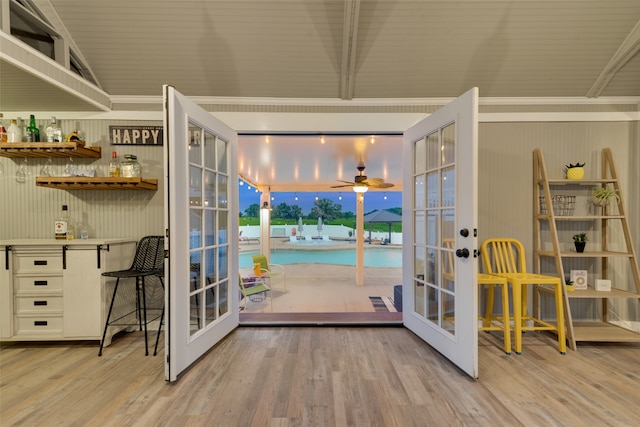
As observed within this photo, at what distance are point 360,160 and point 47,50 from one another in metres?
4.40

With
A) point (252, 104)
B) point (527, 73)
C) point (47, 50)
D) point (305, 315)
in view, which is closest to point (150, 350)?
point (305, 315)

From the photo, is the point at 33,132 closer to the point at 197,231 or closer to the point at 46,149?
the point at 46,149

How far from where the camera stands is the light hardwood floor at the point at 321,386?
1.69 m

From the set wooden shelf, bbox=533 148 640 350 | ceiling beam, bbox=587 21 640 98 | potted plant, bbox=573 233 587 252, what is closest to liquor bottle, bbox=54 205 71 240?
wooden shelf, bbox=533 148 640 350

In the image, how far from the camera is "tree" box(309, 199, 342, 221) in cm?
2858

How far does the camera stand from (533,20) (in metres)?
2.46

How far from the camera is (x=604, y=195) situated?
9.25ft

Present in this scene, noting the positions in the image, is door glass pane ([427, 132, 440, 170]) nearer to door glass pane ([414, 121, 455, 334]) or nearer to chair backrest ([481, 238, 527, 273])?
door glass pane ([414, 121, 455, 334])

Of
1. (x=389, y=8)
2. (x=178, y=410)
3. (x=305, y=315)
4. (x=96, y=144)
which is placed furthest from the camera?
(x=305, y=315)

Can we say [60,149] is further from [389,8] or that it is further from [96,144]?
[389,8]

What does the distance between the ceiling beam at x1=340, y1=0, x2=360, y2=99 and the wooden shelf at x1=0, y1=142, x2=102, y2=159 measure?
8.07 ft

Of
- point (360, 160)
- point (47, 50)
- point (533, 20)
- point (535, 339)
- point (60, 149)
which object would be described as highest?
point (533, 20)

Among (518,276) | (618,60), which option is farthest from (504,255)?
(618,60)

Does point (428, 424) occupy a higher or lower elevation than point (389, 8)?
lower
